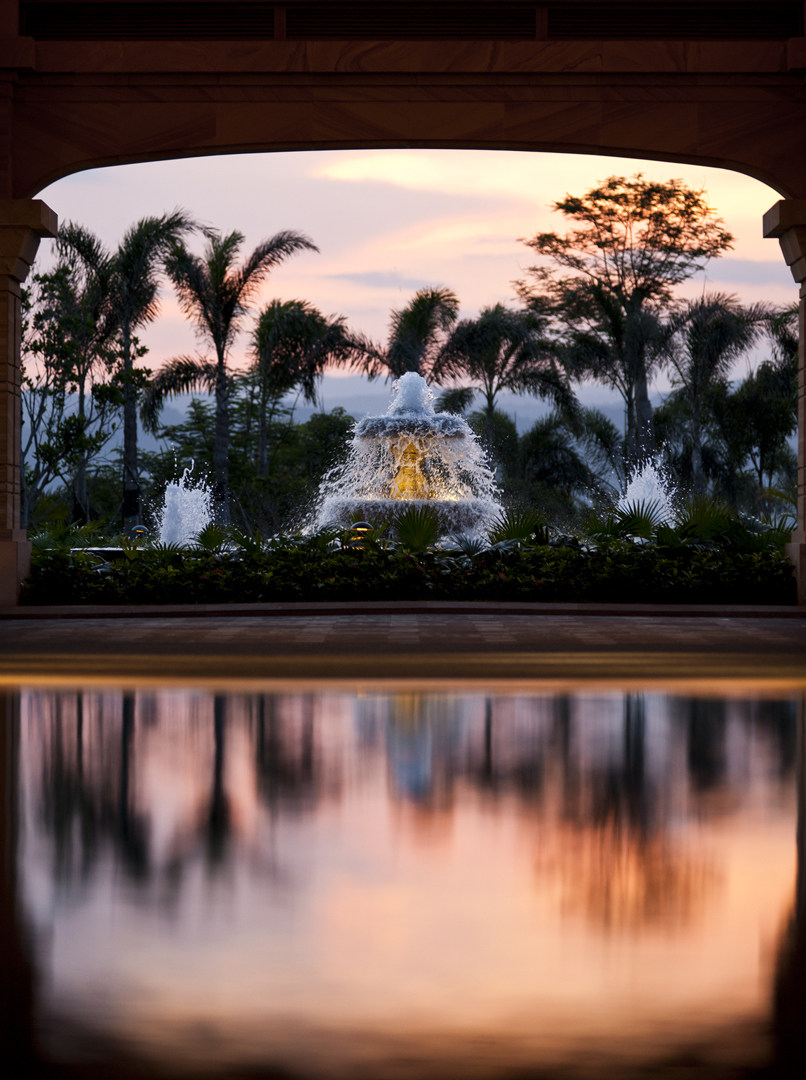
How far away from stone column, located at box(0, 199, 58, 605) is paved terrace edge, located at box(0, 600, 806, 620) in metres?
0.96

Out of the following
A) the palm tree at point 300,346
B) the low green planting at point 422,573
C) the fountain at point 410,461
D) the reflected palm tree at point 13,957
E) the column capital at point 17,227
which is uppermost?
the palm tree at point 300,346

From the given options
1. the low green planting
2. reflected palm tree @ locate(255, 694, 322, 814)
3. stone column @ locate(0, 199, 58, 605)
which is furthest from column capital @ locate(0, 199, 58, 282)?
reflected palm tree @ locate(255, 694, 322, 814)

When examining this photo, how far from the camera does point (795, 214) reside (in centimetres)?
1625

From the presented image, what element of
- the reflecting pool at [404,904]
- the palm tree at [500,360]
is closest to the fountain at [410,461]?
the palm tree at [500,360]

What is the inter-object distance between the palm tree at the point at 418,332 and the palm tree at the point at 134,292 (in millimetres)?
6988

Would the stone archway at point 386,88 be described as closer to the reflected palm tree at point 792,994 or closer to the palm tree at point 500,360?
the reflected palm tree at point 792,994

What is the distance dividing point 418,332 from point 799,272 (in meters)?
21.9

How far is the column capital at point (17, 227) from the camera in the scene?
53.0ft

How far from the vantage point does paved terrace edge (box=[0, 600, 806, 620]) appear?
14969 millimetres

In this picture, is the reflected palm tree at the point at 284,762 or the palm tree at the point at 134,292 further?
the palm tree at the point at 134,292

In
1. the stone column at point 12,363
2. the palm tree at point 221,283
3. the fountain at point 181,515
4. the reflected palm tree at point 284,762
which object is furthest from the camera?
the palm tree at point 221,283

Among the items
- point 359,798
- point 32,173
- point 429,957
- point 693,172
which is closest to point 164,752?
point 359,798

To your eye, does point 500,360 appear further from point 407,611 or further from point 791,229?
point 407,611

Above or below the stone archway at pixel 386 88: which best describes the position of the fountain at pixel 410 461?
below
